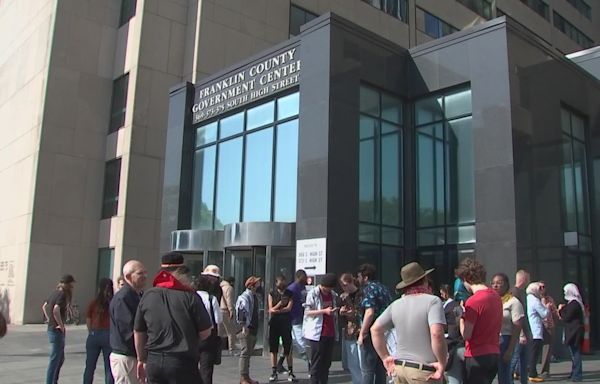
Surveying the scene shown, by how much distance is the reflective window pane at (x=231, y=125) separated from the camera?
674 inches

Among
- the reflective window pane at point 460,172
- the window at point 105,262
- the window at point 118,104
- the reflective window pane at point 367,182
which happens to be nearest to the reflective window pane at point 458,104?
the reflective window pane at point 460,172

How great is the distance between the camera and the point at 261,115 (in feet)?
53.9

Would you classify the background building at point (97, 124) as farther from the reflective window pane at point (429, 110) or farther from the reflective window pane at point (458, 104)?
the reflective window pane at point (458, 104)

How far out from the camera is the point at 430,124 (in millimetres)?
15430

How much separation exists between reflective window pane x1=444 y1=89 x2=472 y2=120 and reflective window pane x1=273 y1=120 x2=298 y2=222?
12.8 feet

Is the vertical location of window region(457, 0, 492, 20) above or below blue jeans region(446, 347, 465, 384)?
above

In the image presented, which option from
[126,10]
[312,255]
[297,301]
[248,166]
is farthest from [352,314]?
[126,10]

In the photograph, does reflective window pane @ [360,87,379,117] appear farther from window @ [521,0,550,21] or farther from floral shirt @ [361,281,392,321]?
window @ [521,0,550,21]

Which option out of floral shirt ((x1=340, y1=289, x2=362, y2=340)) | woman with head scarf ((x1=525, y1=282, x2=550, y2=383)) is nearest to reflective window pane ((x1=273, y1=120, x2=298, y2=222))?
woman with head scarf ((x1=525, y1=282, x2=550, y2=383))

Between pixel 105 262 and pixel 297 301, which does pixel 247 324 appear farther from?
pixel 105 262

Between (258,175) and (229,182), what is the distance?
1315 millimetres

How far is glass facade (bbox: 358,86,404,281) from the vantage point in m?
14.2

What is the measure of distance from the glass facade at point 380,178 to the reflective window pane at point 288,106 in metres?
1.74

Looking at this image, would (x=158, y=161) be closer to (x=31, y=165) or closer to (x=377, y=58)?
(x=31, y=165)
